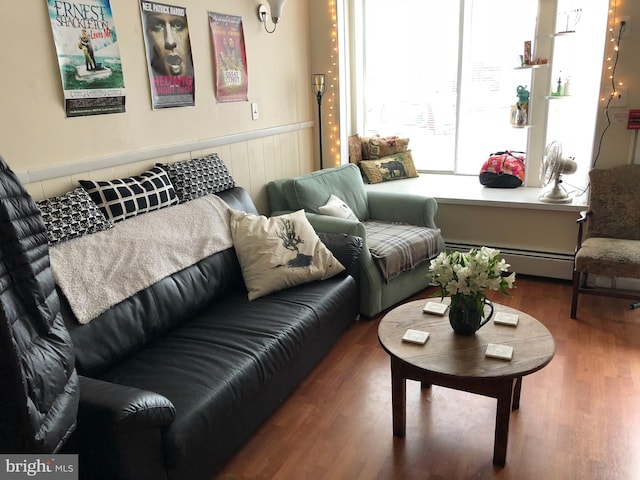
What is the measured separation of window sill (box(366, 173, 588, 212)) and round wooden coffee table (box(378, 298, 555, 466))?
157cm

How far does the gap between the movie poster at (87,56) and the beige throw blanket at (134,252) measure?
55 cm

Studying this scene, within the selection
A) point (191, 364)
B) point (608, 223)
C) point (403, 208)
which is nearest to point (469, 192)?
point (403, 208)

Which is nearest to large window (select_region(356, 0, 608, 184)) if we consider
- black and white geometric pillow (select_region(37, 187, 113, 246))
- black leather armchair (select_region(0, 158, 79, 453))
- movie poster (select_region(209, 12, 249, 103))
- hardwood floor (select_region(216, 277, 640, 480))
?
movie poster (select_region(209, 12, 249, 103))

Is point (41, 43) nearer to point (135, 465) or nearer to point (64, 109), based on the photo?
point (64, 109)

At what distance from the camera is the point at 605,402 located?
7.52 ft

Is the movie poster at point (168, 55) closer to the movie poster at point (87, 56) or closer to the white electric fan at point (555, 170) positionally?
the movie poster at point (87, 56)

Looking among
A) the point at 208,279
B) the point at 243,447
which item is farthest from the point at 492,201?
the point at 243,447

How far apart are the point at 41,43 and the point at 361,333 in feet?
6.97

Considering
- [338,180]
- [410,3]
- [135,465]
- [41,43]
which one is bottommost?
[135,465]

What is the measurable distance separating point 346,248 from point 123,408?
161 cm

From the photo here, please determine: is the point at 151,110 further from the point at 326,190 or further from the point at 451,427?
the point at 451,427

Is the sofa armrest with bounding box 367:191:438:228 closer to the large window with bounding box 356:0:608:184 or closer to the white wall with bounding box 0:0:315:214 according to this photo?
the white wall with bounding box 0:0:315:214

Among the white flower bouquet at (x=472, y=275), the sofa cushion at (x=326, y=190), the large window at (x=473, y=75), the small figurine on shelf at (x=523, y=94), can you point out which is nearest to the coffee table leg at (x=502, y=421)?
the white flower bouquet at (x=472, y=275)

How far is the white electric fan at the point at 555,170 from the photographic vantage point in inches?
135
